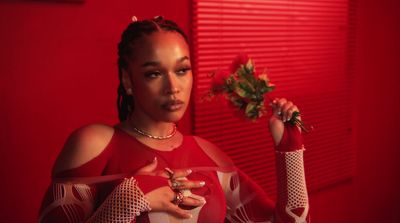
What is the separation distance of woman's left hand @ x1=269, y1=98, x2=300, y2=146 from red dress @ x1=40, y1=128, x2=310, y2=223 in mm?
163

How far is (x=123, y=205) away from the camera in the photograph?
1.00m

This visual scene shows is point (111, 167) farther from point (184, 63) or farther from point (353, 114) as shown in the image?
point (353, 114)

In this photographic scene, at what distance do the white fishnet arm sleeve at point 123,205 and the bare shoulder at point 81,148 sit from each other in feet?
0.37

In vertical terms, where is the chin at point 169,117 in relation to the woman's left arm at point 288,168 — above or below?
above

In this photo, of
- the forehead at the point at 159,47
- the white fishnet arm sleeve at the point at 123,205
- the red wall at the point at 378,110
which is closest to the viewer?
the white fishnet arm sleeve at the point at 123,205

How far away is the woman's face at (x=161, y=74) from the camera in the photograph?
3.67 feet

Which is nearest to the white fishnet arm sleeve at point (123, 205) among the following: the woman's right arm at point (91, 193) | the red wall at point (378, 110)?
the woman's right arm at point (91, 193)

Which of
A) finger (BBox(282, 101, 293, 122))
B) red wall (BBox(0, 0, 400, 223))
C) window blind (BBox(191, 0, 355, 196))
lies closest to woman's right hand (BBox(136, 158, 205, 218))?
finger (BBox(282, 101, 293, 122))

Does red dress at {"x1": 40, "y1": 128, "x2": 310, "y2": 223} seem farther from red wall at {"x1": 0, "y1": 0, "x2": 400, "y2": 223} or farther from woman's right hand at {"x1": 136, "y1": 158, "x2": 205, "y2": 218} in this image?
red wall at {"x1": 0, "y1": 0, "x2": 400, "y2": 223}

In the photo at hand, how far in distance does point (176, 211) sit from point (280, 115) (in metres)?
0.43

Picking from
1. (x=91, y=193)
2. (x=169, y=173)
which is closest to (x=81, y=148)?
(x=91, y=193)

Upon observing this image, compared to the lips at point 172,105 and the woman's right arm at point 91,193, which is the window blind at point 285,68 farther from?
the woman's right arm at point 91,193

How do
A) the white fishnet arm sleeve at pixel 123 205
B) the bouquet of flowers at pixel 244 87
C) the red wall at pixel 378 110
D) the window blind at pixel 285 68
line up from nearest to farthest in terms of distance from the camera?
the white fishnet arm sleeve at pixel 123 205, the bouquet of flowers at pixel 244 87, the window blind at pixel 285 68, the red wall at pixel 378 110

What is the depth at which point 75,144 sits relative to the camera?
3.50 feet
